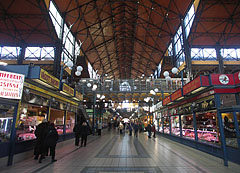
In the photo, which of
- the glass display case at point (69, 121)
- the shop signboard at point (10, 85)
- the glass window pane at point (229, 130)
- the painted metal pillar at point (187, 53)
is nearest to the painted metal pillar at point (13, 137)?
the shop signboard at point (10, 85)

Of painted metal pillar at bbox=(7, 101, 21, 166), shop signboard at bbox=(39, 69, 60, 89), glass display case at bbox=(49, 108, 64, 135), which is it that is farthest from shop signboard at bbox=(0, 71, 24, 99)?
glass display case at bbox=(49, 108, 64, 135)

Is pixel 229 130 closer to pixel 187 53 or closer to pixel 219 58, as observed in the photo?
pixel 187 53

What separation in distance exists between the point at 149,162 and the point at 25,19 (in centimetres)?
1540

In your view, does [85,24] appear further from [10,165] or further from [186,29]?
[10,165]

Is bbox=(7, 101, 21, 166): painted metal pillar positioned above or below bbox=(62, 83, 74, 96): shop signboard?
below

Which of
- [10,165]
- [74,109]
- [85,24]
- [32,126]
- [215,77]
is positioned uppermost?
[85,24]

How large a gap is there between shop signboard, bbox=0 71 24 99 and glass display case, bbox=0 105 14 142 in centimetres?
63

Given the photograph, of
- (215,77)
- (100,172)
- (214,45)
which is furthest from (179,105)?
(214,45)

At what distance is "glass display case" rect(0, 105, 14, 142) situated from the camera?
17.8 feet

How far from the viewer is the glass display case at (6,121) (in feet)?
17.8

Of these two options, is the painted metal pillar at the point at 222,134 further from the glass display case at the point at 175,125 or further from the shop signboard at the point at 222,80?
the glass display case at the point at 175,125

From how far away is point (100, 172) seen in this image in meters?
4.70

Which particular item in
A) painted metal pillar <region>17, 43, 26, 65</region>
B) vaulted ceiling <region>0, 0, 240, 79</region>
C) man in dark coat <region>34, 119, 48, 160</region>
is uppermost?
vaulted ceiling <region>0, 0, 240, 79</region>

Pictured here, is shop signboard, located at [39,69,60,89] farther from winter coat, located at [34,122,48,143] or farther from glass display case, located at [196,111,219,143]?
glass display case, located at [196,111,219,143]
